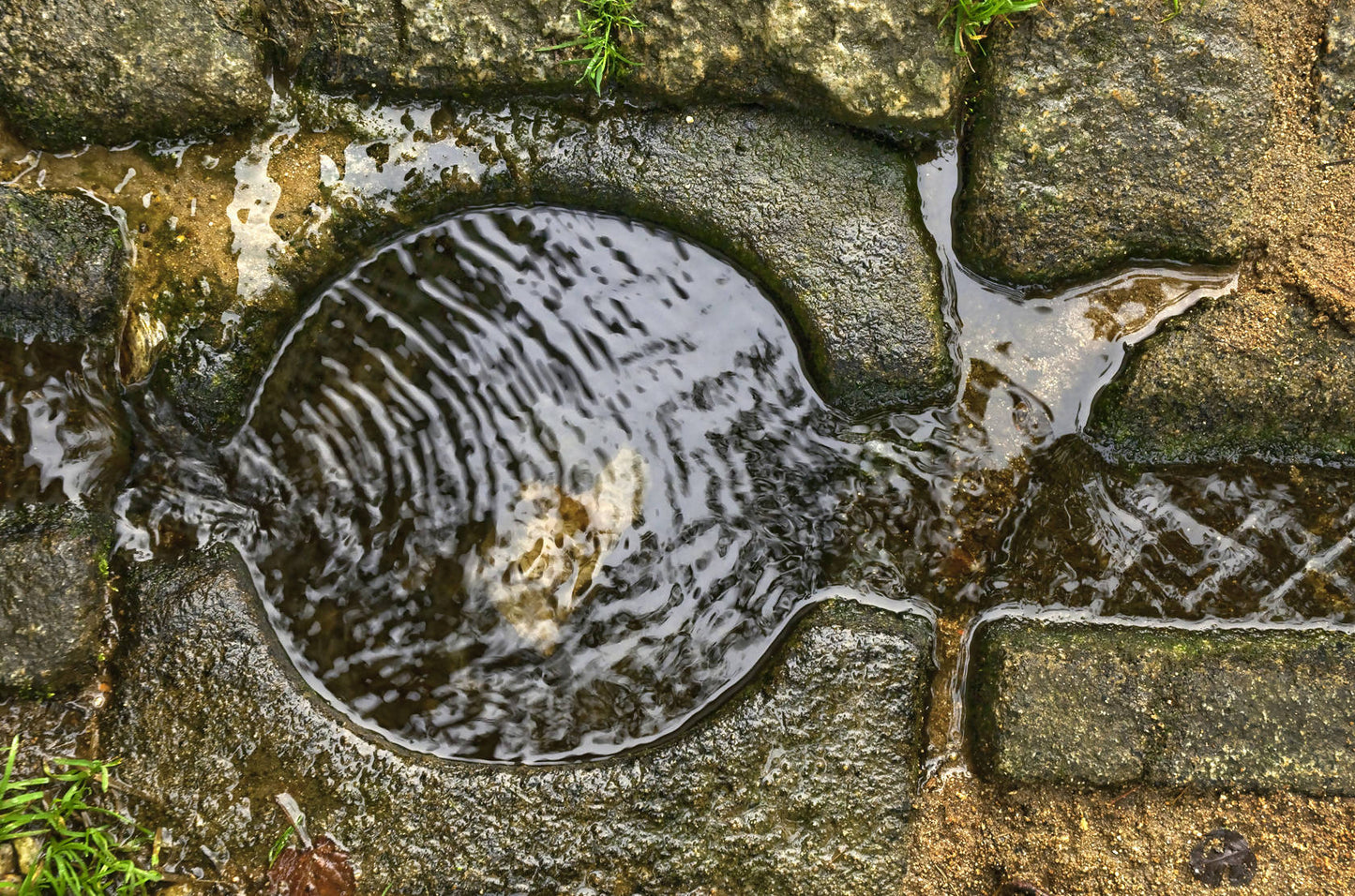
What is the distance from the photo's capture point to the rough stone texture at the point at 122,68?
2.41 m

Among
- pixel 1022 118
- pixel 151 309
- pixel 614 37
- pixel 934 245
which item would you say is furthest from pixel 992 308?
pixel 151 309

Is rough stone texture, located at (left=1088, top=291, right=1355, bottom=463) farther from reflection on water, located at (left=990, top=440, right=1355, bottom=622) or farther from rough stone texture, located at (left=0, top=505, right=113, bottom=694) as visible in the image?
rough stone texture, located at (left=0, top=505, right=113, bottom=694)

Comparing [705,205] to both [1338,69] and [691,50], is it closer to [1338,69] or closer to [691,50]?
[691,50]

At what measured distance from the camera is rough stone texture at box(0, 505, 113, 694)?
96.0 inches

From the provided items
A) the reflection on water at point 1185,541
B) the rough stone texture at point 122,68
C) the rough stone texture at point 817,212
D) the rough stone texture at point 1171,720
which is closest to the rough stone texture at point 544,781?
the rough stone texture at point 1171,720

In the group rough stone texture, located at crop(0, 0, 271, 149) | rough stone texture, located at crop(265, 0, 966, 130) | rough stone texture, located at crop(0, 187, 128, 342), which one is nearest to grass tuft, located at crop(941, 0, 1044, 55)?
rough stone texture, located at crop(265, 0, 966, 130)

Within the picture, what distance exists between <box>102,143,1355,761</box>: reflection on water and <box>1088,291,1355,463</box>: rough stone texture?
4.0 inches

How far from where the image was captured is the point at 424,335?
109 inches

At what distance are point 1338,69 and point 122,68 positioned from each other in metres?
3.74

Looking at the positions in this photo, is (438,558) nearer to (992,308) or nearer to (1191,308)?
(992,308)

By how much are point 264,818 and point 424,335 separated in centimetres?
160

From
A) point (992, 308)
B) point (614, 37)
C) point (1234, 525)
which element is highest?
point (614, 37)

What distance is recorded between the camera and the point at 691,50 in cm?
252

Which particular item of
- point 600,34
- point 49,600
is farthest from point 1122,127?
point 49,600
